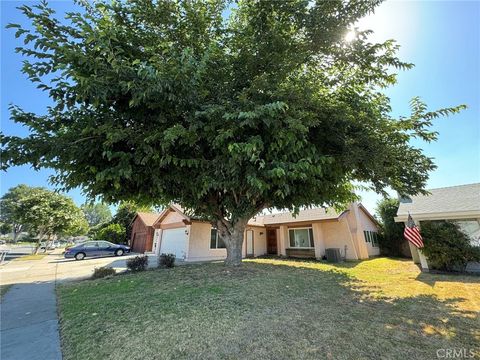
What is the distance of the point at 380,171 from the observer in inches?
278

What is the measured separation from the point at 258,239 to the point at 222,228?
1148cm

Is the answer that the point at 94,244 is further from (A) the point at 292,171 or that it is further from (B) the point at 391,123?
(B) the point at 391,123

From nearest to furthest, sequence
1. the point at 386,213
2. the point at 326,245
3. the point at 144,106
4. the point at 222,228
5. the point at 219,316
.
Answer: the point at 219,316 < the point at 144,106 < the point at 222,228 < the point at 326,245 < the point at 386,213

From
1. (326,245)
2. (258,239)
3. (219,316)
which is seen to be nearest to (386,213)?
(326,245)

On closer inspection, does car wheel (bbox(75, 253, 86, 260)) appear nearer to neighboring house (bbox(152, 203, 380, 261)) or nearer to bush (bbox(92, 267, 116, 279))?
neighboring house (bbox(152, 203, 380, 261))

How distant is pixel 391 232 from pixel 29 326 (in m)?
22.6

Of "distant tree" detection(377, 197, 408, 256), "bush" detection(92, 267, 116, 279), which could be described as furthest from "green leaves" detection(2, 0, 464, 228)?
"distant tree" detection(377, 197, 408, 256)

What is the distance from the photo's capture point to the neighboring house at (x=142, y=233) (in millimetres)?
24781

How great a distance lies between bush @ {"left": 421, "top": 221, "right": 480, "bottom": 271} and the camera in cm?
1010

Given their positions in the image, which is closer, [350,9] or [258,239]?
[350,9]

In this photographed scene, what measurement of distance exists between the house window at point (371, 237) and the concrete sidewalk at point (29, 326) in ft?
65.2

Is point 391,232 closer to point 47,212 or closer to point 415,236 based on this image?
point 415,236

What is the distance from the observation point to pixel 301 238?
1853cm

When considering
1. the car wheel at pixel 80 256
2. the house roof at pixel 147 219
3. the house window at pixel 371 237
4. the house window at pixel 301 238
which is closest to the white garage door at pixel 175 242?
the house roof at pixel 147 219
